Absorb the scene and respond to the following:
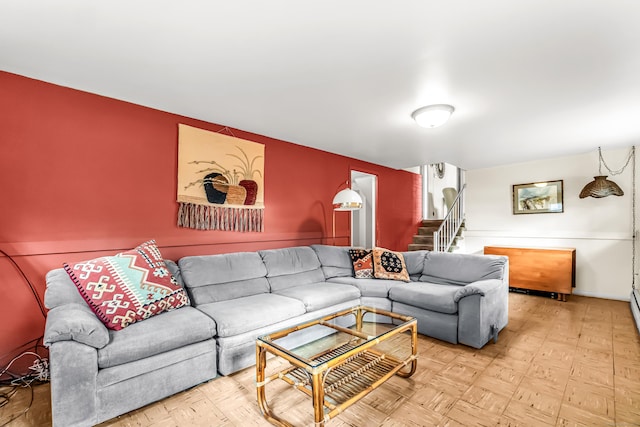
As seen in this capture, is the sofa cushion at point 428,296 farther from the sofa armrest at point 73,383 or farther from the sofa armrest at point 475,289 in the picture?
the sofa armrest at point 73,383

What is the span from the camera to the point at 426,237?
20.2ft

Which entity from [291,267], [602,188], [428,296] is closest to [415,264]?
[428,296]

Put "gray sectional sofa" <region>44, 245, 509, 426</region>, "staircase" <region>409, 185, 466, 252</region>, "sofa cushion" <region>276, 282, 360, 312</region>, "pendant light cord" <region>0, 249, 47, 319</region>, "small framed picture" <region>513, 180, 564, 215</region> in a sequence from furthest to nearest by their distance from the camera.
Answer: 1. "staircase" <region>409, 185, 466, 252</region>
2. "small framed picture" <region>513, 180, 564, 215</region>
3. "sofa cushion" <region>276, 282, 360, 312</region>
4. "pendant light cord" <region>0, 249, 47, 319</region>
5. "gray sectional sofa" <region>44, 245, 509, 426</region>

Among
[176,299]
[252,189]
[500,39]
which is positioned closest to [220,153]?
[252,189]

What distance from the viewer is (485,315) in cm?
275

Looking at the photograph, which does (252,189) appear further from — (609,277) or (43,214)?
(609,277)

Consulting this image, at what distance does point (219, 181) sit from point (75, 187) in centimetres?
120

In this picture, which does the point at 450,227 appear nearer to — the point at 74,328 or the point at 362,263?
the point at 362,263

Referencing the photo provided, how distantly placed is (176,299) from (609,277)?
5839 mm

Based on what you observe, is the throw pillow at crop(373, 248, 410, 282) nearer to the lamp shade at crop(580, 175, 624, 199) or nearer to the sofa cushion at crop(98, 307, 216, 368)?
the sofa cushion at crop(98, 307, 216, 368)

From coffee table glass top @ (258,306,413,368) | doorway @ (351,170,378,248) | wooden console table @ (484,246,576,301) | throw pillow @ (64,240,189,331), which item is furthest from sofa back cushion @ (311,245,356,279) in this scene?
wooden console table @ (484,246,576,301)

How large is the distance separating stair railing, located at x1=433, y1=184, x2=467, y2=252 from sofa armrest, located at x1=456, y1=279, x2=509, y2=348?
276 centimetres

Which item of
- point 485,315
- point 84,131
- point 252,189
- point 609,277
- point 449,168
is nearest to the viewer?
point 84,131

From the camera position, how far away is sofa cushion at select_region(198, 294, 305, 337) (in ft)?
7.38
